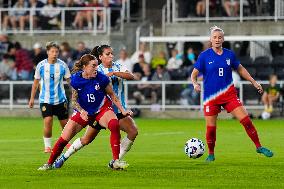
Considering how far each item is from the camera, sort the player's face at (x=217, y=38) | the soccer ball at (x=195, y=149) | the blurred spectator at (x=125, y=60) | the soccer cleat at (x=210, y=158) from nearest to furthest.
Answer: the player's face at (x=217, y=38) → the soccer cleat at (x=210, y=158) → the soccer ball at (x=195, y=149) → the blurred spectator at (x=125, y=60)

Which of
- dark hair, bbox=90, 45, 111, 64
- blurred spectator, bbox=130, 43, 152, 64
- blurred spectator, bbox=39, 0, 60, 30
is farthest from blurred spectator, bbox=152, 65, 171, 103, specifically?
dark hair, bbox=90, 45, 111, 64

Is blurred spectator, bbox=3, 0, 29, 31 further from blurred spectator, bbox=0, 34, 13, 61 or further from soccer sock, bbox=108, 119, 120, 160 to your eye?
soccer sock, bbox=108, 119, 120, 160

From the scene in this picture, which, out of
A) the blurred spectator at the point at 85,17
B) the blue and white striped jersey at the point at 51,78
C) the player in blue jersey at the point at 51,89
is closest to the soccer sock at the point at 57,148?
the player in blue jersey at the point at 51,89

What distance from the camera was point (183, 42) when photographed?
42156 millimetres

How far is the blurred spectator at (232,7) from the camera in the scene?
41500mm

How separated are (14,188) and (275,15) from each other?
26639 millimetres

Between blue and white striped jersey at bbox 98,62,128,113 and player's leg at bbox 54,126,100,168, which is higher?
blue and white striped jersey at bbox 98,62,128,113

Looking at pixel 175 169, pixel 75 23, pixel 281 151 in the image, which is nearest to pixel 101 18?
pixel 75 23

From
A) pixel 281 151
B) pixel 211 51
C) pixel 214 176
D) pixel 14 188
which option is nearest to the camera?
pixel 14 188

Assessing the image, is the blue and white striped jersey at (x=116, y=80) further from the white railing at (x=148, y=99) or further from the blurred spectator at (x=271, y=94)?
the white railing at (x=148, y=99)

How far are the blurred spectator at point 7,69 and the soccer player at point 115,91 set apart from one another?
21775mm

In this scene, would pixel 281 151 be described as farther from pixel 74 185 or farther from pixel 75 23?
pixel 75 23

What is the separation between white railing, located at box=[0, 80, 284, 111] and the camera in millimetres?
37281

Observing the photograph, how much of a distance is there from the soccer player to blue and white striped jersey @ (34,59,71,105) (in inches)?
173
